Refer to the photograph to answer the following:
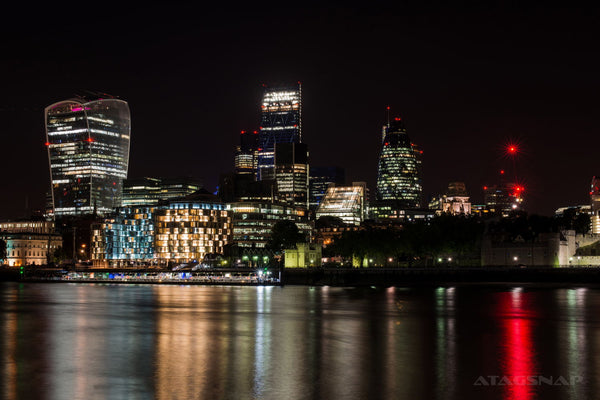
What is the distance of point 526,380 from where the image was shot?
1249 inches

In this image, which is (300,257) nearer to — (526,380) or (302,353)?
(302,353)

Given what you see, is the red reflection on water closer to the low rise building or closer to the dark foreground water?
the dark foreground water

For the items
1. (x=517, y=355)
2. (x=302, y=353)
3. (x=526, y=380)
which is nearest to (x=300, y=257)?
(x=302, y=353)

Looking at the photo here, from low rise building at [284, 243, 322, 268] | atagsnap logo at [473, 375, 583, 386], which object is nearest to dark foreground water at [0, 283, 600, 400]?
atagsnap logo at [473, 375, 583, 386]

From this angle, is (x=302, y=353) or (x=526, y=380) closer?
(x=526, y=380)

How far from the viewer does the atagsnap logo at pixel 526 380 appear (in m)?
31.0

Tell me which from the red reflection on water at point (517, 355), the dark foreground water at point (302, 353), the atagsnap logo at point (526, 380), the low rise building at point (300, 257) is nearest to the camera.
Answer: the red reflection on water at point (517, 355)

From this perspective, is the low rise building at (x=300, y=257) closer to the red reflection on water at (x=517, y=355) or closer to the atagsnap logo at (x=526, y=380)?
the red reflection on water at (x=517, y=355)

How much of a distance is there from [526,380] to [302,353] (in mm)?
12985

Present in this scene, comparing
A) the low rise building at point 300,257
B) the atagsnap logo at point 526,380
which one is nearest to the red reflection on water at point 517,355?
the atagsnap logo at point 526,380

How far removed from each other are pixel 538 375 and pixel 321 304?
149 feet

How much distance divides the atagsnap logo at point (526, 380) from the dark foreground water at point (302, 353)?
0.15ft

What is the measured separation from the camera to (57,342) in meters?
45.3

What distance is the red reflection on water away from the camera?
29.8 meters
